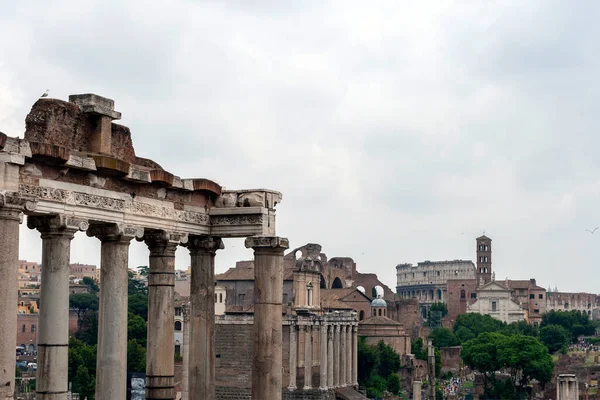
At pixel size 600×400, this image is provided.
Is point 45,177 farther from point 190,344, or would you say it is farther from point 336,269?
point 336,269

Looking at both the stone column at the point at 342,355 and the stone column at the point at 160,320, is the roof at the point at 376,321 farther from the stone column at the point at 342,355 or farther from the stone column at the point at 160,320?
the stone column at the point at 160,320

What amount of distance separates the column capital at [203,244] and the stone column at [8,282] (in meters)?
4.09

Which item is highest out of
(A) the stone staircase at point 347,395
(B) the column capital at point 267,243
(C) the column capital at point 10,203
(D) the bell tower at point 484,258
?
(D) the bell tower at point 484,258

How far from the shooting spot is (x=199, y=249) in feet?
49.0

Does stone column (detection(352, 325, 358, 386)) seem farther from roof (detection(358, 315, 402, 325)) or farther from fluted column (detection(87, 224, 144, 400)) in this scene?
fluted column (detection(87, 224, 144, 400))

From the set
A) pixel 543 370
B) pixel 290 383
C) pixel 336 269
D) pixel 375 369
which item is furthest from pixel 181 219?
pixel 336 269

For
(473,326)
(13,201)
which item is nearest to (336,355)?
(473,326)

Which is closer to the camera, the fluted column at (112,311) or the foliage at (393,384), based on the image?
the fluted column at (112,311)

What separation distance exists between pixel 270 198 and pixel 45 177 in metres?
3.77

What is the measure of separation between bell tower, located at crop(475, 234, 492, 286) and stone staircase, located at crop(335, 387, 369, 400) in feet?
227

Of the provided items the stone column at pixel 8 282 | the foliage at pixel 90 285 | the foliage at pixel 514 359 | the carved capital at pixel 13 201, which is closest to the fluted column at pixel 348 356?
the foliage at pixel 514 359

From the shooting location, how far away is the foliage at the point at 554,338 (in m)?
98.8

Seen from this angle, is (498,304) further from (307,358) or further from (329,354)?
(307,358)

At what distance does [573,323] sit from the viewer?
11100 centimetres
